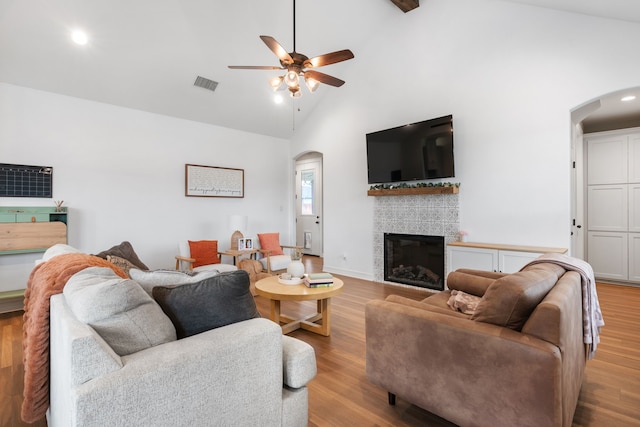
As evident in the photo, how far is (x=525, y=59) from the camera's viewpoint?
3480 mm

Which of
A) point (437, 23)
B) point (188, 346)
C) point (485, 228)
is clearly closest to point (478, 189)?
point (485, 228)

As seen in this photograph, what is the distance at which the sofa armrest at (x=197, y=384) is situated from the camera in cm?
91

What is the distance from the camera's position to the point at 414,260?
178 inches

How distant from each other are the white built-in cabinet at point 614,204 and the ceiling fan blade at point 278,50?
4.86m

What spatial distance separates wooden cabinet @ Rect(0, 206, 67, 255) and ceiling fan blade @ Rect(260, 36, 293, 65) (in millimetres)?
3386

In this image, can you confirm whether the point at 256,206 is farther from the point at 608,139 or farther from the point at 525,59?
the point at 608,139

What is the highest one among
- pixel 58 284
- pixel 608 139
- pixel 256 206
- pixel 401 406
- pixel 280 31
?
pixel 280 31

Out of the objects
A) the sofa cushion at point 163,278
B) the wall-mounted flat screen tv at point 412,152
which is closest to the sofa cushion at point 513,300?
the sofa cushion at point 163,278

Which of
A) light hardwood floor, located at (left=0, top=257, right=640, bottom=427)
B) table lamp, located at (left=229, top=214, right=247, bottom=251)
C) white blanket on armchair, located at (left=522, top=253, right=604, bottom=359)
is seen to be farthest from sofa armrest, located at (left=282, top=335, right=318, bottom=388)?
table lamp, located at (left=229, top=214, right=247, bottom=251)

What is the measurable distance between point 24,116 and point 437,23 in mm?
5530

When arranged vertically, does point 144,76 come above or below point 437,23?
below

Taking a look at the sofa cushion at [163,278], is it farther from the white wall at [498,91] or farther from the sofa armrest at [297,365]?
the white wall at [498,91]

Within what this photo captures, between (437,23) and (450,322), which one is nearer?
(450,322)

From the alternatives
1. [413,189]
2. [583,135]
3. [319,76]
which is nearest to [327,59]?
[319,76]
